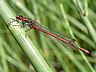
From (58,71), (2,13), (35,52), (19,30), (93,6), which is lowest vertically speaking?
(58,71)

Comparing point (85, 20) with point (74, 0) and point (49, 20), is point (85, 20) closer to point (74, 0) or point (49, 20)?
point (74, 0)

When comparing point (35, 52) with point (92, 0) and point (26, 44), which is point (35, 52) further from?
point (92, 0)

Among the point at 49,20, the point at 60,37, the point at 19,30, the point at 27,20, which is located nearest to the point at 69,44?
the point at 60,37

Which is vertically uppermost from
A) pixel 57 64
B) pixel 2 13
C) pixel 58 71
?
pixel 2 13

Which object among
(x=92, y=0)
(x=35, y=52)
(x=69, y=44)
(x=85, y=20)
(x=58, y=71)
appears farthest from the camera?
(x=58, y=71)

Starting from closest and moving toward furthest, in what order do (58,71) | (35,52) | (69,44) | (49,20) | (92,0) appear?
(35,52)
(69,44)
(49,20)
(92,0)
(58,71)

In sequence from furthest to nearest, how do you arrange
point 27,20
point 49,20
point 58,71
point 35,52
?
point 58,71, point 49,20, point 27,20, point 35,52

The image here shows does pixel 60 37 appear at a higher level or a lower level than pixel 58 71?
higher

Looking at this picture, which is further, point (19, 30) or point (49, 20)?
point (49, 20)

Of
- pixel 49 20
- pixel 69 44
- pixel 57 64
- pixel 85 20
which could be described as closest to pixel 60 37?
pixel 69 44
